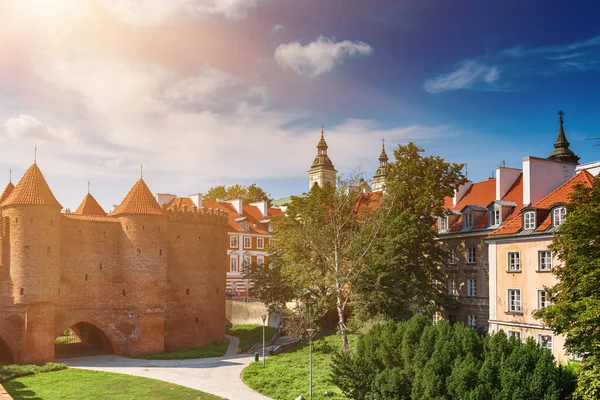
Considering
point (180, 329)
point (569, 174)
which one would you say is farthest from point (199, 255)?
point (569, 174)

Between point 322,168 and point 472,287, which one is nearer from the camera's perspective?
point 472,287

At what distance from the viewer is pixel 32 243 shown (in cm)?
3966

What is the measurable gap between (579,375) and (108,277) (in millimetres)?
32590

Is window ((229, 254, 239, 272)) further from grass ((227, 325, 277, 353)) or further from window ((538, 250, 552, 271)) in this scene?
window ((538, 250, 552, 271))

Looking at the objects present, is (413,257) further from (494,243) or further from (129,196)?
(129,196)

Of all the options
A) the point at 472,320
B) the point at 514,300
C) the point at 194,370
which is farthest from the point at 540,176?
the point at 194,370

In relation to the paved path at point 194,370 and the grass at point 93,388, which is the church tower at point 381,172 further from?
the grass at point 93,388

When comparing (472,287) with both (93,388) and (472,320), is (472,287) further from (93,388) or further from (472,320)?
(93,388)

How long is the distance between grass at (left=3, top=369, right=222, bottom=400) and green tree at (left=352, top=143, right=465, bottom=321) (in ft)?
41.6

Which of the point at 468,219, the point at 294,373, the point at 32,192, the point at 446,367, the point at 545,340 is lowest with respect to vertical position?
the point at 294,373

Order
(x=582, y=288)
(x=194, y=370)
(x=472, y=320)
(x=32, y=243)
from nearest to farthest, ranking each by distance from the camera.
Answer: (x=582, y=288)
(x=194, y=370)
(x=32, y=243)
(x=472, y=320)

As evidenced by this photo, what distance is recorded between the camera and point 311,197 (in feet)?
151

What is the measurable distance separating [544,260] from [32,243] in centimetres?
3233

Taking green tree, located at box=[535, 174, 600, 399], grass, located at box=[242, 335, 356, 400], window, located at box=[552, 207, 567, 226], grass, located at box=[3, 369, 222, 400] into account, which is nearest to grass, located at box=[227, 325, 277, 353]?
grass, located at box=[242, 335, 356, 400]
